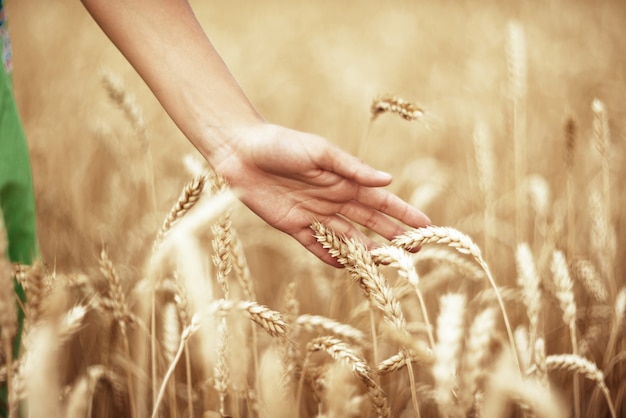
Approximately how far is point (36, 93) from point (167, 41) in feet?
→ 9.48

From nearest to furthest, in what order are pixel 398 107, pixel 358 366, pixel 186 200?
pixel 358 366, pixel 186 200, pixel 398 107

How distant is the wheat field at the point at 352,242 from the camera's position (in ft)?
2.83

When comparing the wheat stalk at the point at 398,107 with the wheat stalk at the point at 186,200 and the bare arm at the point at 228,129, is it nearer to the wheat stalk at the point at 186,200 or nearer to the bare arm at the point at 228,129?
the bare arm at the point at 228,129

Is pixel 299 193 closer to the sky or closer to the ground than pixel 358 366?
closer to the sky

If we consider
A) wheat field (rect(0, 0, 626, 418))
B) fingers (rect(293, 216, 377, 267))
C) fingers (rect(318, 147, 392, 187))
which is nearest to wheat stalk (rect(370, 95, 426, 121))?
wheat field (rect(0, 0, 626, 418))

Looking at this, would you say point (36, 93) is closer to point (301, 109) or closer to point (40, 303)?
point (301, 109)

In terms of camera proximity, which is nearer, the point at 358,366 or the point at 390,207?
the point at 358,366

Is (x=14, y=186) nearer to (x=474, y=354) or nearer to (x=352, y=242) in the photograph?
(x=352, y=242)

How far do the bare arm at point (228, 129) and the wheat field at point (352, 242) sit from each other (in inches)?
6.0

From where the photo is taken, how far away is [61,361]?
1493 millimetres

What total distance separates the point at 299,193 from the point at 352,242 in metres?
0.29

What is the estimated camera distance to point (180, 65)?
1.16m

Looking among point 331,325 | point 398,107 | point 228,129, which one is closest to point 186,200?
point 228,129

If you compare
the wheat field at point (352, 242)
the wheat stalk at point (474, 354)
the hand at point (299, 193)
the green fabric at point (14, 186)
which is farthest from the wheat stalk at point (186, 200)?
the wheat stalk at point (474, 354)
